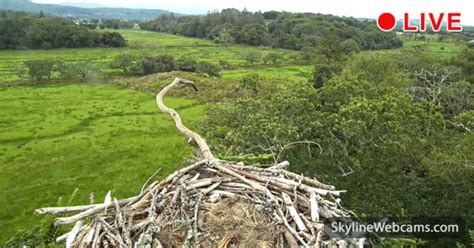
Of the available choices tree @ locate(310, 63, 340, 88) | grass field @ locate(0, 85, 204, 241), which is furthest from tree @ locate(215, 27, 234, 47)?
tree @ locate(310, 63, 340, 88)

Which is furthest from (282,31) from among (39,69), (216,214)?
(216,214)

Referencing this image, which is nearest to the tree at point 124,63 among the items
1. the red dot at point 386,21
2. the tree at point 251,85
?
the tree at point 251,85

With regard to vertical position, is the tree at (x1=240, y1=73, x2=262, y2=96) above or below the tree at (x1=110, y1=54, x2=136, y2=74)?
below

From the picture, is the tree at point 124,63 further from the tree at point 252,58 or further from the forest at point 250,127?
the tree at point 252,58

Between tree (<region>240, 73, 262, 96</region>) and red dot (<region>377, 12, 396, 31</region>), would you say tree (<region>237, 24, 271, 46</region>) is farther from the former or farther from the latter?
red dot (<region>377, 12, 396, 31</region>)

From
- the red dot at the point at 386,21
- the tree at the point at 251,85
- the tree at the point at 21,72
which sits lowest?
the tree at the point at 251,85

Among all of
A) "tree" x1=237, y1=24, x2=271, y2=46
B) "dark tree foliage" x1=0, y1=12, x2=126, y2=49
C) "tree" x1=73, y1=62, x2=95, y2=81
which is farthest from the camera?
"tree" x1=237, y1=24, x2=271, y2=46
